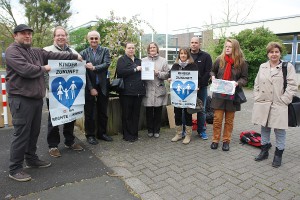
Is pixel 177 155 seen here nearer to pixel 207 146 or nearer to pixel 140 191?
pixel 207 146

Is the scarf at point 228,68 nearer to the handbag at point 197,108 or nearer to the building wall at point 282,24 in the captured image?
the handbag at point 197,108

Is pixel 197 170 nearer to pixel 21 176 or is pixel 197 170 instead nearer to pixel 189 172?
pixel 189 172

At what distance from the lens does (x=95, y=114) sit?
18.3ft

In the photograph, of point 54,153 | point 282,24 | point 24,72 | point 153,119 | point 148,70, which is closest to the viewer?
point 24,72

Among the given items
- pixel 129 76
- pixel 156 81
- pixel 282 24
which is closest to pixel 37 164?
pixel 129 76

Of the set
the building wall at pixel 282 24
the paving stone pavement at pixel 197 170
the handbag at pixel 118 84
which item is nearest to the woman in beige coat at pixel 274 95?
the paving stone pavement at pixel 197 170

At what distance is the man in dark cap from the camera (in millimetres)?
3650

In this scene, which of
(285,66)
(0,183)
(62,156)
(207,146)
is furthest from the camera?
(207,146)

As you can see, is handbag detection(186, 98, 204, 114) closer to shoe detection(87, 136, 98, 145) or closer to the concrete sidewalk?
the concrete sidewalk

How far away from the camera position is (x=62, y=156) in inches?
189

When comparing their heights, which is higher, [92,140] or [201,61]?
[201,61]

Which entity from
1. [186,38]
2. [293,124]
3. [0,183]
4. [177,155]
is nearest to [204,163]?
[177,155]

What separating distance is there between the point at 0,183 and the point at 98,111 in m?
2.23

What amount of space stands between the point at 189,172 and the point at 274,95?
1.86 meters
